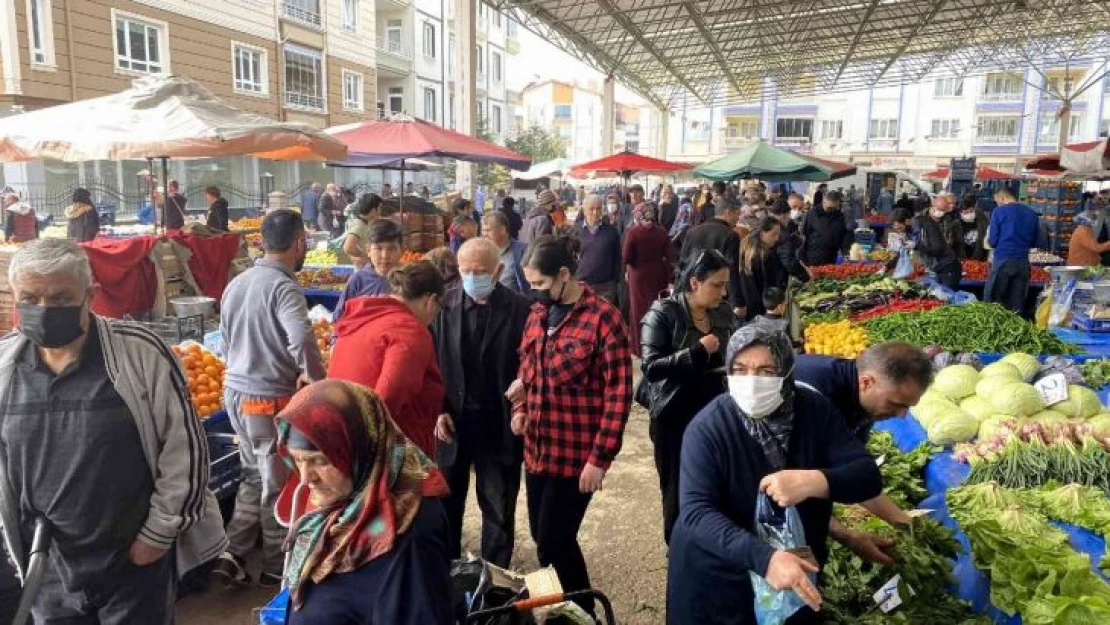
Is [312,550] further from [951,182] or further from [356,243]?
[951,182]

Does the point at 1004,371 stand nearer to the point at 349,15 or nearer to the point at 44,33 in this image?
the point at 44,33

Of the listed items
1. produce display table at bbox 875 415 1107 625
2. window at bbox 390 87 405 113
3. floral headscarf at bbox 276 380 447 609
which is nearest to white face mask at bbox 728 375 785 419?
floral headscarf at bbox 276 380 447 609

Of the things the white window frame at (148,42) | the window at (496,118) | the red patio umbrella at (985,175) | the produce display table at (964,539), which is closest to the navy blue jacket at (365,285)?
the produce display table at (964,539)

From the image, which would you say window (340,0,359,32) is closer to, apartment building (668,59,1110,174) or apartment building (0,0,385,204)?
apartment building (0,0,385,204)

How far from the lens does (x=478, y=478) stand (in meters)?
3.85

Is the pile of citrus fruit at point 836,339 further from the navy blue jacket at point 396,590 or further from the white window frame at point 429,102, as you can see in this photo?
the white window frame at point 429,102

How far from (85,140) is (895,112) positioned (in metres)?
51.2

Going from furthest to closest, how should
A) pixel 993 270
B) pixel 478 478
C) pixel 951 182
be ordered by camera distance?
pixel 951 182 → pixel 993 270 → pixel 478 478

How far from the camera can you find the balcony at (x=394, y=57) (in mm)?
31359

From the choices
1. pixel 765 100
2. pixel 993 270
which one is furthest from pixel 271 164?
pixel 765 100

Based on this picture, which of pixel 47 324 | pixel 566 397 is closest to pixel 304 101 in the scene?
pixel 566 397

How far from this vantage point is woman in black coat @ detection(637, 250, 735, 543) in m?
3.59

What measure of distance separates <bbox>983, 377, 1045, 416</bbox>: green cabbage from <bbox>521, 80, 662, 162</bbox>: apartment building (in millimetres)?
58549

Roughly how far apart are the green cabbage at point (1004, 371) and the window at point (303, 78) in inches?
907
